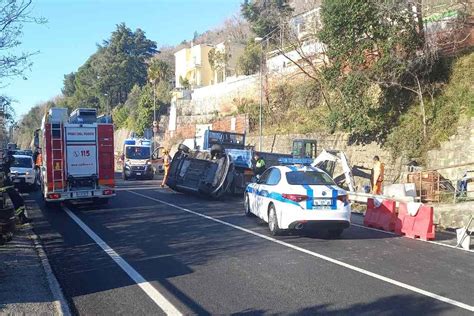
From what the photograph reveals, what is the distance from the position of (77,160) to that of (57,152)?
2.26ft

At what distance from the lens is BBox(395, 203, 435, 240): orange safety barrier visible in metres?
12.2

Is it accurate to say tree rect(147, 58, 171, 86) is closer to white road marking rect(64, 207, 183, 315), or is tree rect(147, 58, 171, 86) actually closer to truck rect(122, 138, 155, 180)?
truck rect(122, 138, 155, 180)

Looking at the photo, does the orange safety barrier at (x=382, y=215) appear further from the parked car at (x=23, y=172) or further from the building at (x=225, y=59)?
the building at (x=225, y=59)

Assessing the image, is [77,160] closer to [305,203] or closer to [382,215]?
[305,203]

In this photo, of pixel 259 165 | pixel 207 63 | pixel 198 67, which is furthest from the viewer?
pixel 207 63

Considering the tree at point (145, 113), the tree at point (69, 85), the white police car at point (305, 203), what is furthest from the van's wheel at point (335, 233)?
the tree at point (69, 85)

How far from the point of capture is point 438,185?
19125 mm

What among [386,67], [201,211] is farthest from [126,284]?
[386,67]

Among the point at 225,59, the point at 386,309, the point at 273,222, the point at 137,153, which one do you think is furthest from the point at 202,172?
the point at 225,59

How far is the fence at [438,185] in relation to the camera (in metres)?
18.6

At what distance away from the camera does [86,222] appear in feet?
46.2

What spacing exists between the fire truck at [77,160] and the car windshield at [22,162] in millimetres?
8020

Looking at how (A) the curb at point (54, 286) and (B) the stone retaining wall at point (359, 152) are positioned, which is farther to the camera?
(B) the stone retaining wall at point (359, 152)

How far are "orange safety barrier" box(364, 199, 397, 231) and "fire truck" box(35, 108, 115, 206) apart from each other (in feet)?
28.0
